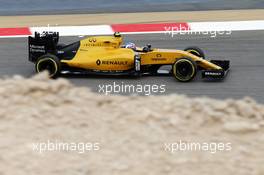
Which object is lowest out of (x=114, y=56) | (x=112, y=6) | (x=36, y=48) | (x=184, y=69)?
(x=184, y=69)

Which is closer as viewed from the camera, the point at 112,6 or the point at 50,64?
the point at 50,64

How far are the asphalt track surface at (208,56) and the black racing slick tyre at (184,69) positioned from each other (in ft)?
0.37

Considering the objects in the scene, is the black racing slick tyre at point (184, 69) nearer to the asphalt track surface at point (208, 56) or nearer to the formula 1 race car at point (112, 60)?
the formula 1 race car at point (112, 60)

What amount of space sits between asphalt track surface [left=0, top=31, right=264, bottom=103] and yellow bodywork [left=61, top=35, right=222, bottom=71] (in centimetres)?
26

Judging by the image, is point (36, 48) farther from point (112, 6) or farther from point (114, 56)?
point (112, 6)

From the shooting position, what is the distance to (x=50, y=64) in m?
11.5

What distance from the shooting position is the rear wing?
11734 mm

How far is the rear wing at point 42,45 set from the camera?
11.7m

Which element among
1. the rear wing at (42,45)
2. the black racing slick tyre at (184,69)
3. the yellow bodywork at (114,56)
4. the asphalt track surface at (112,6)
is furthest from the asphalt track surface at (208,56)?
the asphalt track surface at (112,6)

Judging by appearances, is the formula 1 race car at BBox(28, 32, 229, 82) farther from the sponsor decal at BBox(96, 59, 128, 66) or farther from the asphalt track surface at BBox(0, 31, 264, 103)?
the asphalt track surface at BBox(0, 31, 264, 103)

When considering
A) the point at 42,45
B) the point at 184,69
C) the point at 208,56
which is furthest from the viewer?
the point at 208,56

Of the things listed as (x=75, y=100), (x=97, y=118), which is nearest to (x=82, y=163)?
(x=97, y=118)

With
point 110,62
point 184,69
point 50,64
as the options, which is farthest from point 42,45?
point 184,69

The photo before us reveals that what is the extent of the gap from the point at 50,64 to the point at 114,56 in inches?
45.9
